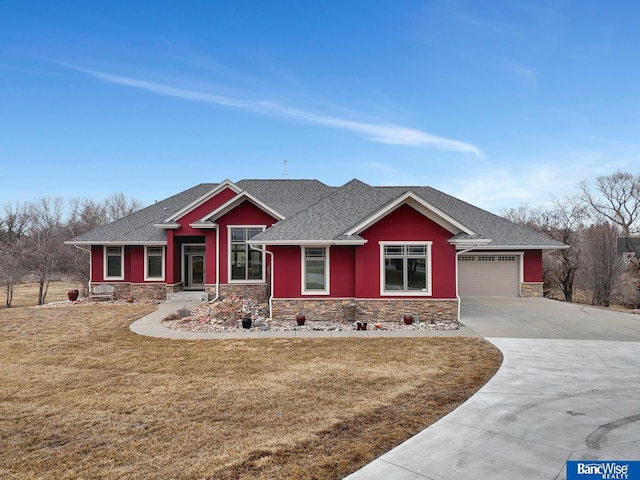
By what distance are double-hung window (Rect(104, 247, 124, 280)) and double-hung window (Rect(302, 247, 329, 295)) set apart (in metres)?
11.7

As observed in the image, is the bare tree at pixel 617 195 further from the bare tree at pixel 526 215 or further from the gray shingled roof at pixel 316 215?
the gray shingled roof at pixel 316 215

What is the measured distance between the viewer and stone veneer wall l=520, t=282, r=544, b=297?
20.9m

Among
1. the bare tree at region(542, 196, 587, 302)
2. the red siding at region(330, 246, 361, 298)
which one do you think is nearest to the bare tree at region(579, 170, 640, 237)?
the bare tree at region(542, 196, 587, 302)

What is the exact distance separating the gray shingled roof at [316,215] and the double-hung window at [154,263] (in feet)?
2.36

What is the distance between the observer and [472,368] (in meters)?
8.12

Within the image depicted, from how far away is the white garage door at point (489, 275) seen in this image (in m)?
21.3

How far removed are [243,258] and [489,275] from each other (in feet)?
44.4

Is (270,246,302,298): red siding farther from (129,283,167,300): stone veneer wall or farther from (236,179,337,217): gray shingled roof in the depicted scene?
(129,283,167,300): stone veneer wall

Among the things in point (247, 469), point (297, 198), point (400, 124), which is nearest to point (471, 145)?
point (400, 124)

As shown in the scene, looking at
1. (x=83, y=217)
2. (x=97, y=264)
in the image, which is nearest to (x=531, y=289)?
(x=97, y=264)

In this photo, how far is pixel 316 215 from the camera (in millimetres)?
15625

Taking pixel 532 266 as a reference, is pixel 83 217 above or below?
above

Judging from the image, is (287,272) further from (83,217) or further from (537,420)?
(83,217)

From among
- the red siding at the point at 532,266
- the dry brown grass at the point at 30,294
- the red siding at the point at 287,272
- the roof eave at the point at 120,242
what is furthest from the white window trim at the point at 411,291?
the dry brown grass at the point at 30,294
